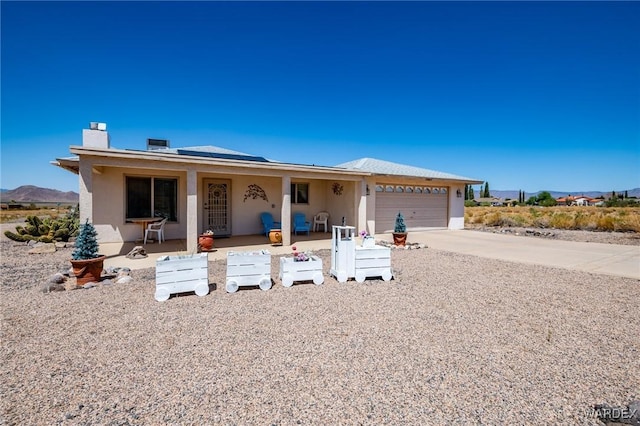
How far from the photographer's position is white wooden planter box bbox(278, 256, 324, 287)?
18.6 feet

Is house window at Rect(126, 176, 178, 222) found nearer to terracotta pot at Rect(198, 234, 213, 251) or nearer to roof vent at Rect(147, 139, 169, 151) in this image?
roof vent at Rect(147, 139, 169, 151)

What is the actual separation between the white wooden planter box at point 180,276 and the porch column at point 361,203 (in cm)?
812

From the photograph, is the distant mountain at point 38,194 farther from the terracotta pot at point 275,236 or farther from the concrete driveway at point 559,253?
the concrete driveway at point 559,253

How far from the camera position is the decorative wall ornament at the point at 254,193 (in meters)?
12.4

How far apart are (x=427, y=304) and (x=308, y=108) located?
58.7 ft

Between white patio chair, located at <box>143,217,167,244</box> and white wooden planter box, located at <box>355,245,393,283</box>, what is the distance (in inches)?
300

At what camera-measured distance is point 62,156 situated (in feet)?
30.2

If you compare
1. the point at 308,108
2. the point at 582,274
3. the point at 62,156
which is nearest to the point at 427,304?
the point at 582,274

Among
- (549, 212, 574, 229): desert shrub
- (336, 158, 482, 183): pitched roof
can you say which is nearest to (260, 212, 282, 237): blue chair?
(336, 158, 482, 183): pitched roof

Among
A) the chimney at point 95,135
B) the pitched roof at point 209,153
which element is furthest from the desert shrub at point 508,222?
the chimney at point 95,135

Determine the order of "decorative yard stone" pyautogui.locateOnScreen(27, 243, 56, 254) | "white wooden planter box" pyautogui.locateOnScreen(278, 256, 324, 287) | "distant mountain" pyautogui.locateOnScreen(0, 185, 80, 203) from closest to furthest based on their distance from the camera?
"white wooden planter box" pyautogui.locateOnScreen(278, 256, 324, 287)
"decorative yard stone" pyautogui.locateOnScreen(27, 243, 56, 254)
"distant mountain" pyautogui.locateOnScreen(0, 185, 80, 203)

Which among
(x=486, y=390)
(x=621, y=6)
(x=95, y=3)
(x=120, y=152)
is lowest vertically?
(x=486, y=390)

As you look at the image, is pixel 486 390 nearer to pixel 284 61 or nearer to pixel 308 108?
pixel 284 61

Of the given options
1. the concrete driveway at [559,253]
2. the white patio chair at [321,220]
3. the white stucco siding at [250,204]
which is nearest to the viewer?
the concrete driveway at [559,253]
